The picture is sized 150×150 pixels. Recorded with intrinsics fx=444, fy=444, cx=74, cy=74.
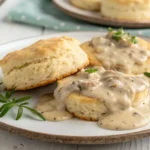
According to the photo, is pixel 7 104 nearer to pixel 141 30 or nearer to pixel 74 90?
pixel 74 90

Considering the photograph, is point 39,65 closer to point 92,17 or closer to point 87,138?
point 87,138

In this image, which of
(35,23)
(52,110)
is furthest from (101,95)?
(35,23)

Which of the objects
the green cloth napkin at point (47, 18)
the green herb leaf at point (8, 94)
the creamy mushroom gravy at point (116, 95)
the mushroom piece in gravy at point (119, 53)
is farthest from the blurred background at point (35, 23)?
the creamy mushroom gravy at point (116, 95)

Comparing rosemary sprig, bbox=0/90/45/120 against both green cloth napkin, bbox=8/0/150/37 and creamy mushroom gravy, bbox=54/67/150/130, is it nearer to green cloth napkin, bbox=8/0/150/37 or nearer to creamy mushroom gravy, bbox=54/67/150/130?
creamy mushroom gravy, bbox=54/67/150/130

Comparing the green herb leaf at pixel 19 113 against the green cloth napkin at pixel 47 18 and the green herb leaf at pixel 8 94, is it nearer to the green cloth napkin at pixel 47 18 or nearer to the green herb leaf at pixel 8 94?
the green herb leaf at pixel 8 94

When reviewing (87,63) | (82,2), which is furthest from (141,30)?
(87,63)
